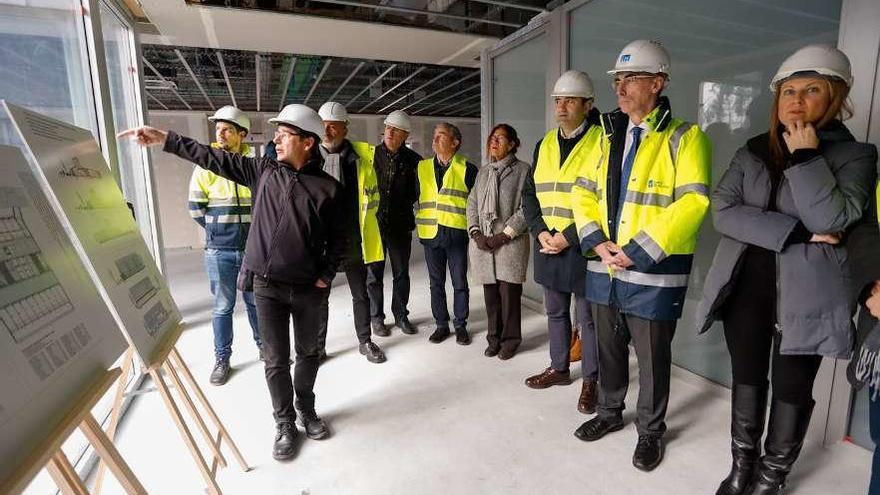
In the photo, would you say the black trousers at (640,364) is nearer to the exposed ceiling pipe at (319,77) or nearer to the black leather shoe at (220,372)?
the black leather shoe at (220,372)

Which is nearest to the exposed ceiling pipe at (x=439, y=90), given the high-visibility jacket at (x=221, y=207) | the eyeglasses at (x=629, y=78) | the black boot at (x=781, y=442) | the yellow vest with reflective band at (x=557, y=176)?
the yellow vest with reflective band at (x=557, y=176)

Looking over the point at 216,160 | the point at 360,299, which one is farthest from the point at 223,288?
the point at 216,160

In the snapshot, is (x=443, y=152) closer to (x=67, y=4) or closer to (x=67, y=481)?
(x=67, y=4)

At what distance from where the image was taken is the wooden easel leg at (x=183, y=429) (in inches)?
53.8

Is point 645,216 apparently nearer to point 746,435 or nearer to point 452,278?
point 746,435

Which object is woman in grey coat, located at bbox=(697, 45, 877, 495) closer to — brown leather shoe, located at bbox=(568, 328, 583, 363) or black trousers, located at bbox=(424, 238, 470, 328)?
brown leather shoe, located at bbox=(568, 328, 583, 363)

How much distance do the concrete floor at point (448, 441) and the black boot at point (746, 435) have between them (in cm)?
11

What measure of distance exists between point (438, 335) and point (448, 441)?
50.8 inches

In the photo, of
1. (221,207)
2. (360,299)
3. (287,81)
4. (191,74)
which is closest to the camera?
(221,207)

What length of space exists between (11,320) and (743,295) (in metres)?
2.03

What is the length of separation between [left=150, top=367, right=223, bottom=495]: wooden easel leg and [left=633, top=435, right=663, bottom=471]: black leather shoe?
1.60 meters

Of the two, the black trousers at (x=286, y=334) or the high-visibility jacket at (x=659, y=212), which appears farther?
the black trousers at (x=286, y=334)

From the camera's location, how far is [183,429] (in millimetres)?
1462

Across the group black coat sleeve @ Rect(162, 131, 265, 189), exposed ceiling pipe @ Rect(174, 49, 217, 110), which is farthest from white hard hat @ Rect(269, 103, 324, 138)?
exposed ceiling pipe @ Rect(174, 49, 217, 110)
